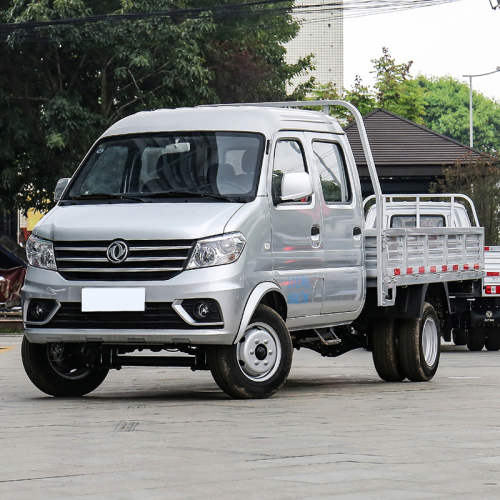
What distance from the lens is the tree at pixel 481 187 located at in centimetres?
3588

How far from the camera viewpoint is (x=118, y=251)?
9.35m

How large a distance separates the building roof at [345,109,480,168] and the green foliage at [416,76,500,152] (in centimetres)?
7207

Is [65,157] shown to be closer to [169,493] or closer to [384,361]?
[384,361]

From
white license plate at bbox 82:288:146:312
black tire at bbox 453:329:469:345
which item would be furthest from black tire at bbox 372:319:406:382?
black tire at bbox 453:329:469:345

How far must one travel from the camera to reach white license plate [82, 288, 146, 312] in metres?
9.27

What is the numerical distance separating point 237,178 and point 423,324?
9.73ft

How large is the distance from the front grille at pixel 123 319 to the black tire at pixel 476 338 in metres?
10.4

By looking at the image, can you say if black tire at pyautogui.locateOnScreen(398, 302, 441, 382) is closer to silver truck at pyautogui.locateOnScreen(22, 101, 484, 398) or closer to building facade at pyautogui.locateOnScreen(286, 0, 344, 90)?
silver truck at pyautogui.locateOnScreen(22, 101, 484, 398)

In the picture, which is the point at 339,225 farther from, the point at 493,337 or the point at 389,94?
the point at 389,94

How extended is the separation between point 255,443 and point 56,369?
3.70 m

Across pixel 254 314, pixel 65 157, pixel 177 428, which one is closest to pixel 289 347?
pixel 254 314

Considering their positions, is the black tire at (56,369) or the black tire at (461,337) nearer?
the black tire at (56,369)

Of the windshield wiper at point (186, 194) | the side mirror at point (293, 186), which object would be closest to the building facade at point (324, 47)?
the side mirror at point (293, 186)

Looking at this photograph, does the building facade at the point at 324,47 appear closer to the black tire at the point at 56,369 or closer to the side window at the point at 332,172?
the side window at the point at 332,172
